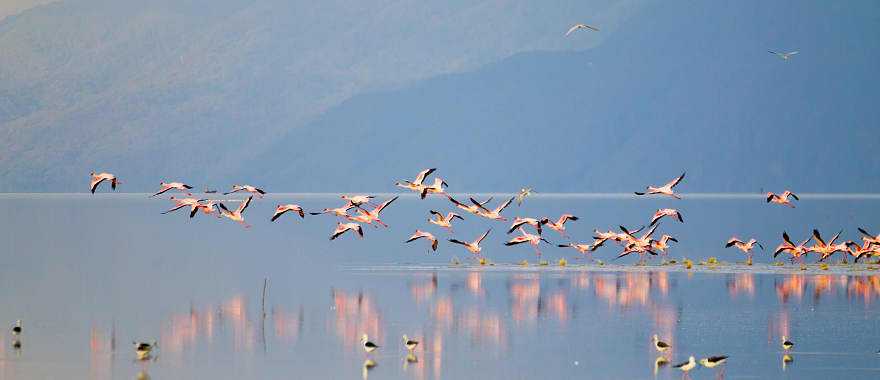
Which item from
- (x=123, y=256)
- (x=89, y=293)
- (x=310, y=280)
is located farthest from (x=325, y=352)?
(x=123, y=256)

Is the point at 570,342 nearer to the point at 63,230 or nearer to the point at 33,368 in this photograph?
the point at 33,368

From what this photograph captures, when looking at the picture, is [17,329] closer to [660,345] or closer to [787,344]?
[660,345]

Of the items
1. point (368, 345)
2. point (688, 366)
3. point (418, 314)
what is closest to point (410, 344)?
point (368, 345)

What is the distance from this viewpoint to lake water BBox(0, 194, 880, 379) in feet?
93.5

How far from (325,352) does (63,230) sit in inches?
2360

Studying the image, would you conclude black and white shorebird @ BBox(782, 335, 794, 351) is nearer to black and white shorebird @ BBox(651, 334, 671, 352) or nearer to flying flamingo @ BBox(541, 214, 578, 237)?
black and white shorebird @ BBox(651, 334, 671, 352)

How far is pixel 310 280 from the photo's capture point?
4819 cm

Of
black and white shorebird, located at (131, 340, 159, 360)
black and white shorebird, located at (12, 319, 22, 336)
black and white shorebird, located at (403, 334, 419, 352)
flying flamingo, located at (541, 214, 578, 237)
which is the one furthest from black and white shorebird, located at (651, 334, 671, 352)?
flying flamingo, located at (541, 214, 578, 237)

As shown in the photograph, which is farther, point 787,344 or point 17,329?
point 17,329

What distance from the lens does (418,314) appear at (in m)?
36.8

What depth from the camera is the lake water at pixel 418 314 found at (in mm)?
28500

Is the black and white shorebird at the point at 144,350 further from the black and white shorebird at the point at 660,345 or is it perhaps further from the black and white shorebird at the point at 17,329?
the black and white shorebird at the point at 660,345

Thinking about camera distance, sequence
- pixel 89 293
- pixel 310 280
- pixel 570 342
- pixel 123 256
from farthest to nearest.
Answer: pixel 123 256 < pixel 310 280 < pixel 89 293 < pixel 570 342

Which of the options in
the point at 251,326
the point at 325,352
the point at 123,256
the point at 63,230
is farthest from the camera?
the point at 63,230
